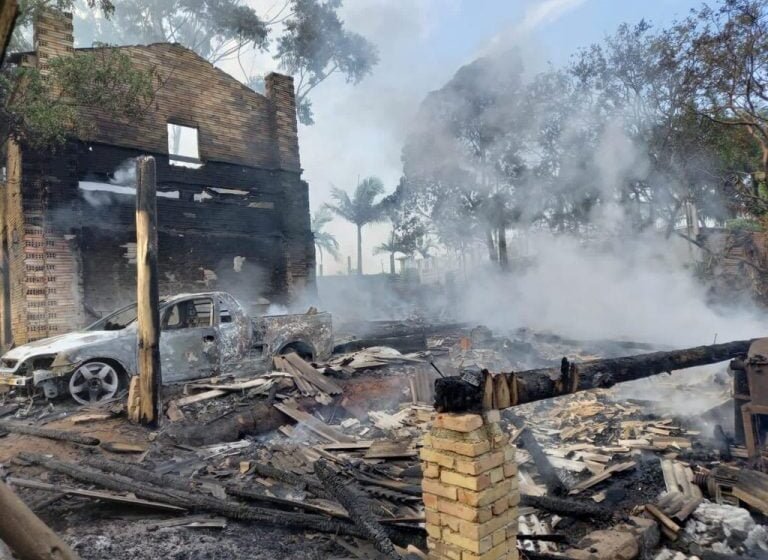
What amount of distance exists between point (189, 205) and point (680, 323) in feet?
48.3

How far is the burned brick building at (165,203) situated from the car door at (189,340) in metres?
4.55

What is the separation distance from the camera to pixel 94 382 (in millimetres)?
7582

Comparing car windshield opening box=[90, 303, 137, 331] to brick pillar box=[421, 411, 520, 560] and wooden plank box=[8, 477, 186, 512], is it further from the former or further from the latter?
brick pillar box=[421, 411, 520, 560]

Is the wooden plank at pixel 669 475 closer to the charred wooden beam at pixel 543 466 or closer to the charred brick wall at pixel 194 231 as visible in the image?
the charred wooden beam at pixel 543 466

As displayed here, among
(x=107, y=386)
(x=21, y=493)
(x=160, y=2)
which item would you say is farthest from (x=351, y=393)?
A: (x=160, y=2)

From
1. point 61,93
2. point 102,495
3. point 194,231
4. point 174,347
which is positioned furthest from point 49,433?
point 194,231

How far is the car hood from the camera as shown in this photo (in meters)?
7.28

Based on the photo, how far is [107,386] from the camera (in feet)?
25.2

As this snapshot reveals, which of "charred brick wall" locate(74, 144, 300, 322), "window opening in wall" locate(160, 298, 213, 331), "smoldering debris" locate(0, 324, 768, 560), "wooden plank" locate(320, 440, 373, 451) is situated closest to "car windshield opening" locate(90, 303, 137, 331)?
"window opening in wall" locate(160, 298, 213, 331)

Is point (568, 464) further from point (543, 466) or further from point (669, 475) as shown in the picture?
point (669, 475)

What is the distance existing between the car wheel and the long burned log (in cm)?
660

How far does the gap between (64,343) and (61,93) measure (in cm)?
605

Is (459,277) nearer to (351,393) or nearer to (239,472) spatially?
(351,393)

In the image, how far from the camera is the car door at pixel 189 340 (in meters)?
8.29
